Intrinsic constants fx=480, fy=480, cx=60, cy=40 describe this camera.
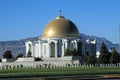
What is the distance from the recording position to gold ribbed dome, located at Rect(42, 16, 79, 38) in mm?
151875

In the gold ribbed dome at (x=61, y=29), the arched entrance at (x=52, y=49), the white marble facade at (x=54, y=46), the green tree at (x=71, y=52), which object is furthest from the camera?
the arched entrance at (x=52, y=49)

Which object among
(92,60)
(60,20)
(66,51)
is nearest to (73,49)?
(66,51)

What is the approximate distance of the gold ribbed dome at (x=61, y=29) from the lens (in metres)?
152

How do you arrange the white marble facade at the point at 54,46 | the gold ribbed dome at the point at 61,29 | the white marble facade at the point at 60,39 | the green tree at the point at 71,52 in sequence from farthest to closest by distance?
the white marble facade at the point at 54,46 < the white marble facade at the point at 60,39 < the gold ribbed dome at the point at 61,29 < the green tree at the point at 71,52

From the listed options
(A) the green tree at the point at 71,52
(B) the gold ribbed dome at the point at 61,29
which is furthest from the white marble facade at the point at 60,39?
(A) the green tree at the point at 71,52

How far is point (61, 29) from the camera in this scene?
152m

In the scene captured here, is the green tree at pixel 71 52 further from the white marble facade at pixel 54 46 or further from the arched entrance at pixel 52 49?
the arched entrance at pixel 52 49

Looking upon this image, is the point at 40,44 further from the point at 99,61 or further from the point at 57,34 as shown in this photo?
the point at 99,61

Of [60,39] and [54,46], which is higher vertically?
[60,39]

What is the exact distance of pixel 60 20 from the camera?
508ft

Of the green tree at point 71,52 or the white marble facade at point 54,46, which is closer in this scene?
the green tree at point 71,52

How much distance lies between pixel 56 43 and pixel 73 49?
280 inches

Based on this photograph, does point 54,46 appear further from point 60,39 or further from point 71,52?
point 71,52

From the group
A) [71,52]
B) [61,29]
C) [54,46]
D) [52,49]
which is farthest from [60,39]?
[71,52]
